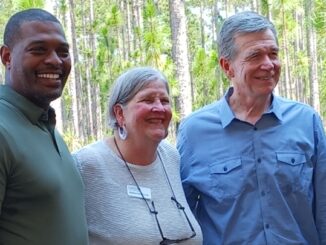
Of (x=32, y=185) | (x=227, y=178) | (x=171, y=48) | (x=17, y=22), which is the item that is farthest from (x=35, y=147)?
(x=171, y=48)

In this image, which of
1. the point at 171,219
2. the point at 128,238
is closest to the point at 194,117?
the point at 171,219

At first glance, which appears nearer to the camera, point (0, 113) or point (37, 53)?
point (0, 113)

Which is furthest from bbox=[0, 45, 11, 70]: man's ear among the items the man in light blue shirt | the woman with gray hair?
the man in light blue shirt

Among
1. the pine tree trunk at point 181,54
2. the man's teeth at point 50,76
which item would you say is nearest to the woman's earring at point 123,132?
the man's teeth at point 50,76

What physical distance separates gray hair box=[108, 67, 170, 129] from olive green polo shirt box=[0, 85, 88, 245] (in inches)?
20.4

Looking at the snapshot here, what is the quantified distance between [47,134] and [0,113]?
21cm

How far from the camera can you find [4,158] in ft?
5.22

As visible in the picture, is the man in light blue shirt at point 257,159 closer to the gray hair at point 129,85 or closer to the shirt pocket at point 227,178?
the shirt pocket at point 227,178

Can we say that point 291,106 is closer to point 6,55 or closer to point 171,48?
point 6,55

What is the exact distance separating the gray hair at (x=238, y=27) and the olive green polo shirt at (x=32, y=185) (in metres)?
0.96

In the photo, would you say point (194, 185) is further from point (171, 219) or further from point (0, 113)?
point (0, 113)

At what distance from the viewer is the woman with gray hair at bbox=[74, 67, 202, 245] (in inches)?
87.8

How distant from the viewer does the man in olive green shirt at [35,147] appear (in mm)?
1629

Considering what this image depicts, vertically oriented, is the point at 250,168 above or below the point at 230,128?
below
